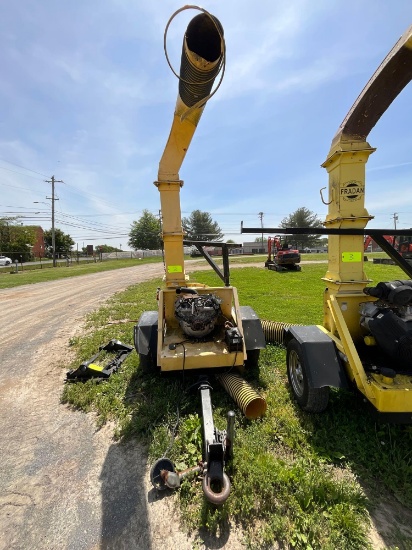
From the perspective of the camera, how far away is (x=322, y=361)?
3090 millimetres

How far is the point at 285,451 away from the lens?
2.77 metres

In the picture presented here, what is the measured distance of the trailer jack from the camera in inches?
84.4

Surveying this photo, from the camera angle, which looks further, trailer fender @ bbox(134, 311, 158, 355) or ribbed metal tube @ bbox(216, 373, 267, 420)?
trailer fender @ bbox(134, 311, 158, 355)

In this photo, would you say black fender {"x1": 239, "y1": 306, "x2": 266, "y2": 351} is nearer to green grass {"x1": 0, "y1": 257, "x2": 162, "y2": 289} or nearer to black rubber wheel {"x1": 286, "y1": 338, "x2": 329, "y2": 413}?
black rubber wheel {"x1": 286, "y1": 338, "x2": 329, "y2": 413}

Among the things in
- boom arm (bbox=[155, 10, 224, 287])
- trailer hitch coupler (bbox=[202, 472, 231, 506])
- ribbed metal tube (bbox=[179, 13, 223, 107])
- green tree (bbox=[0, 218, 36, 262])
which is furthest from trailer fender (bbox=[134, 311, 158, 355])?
green tree (bbox=[0, 218, 36, 262])

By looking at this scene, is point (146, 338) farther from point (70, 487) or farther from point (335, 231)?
point (335, 231)

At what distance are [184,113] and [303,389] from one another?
358 cm

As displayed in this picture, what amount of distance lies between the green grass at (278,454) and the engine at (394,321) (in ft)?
2.76

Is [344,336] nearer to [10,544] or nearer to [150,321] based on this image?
[150,321]

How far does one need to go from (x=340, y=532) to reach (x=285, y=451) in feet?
2.63

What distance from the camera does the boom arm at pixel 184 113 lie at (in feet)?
8.02

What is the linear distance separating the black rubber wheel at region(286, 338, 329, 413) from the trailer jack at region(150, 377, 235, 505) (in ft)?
3.71

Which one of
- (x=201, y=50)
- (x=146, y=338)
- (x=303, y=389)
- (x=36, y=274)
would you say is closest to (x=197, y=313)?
Result: (x=146, y=338)

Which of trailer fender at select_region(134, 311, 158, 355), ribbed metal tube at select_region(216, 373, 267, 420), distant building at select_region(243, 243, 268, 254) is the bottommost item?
ribbed metal tube at select_region(216, 373, 267, 420)
